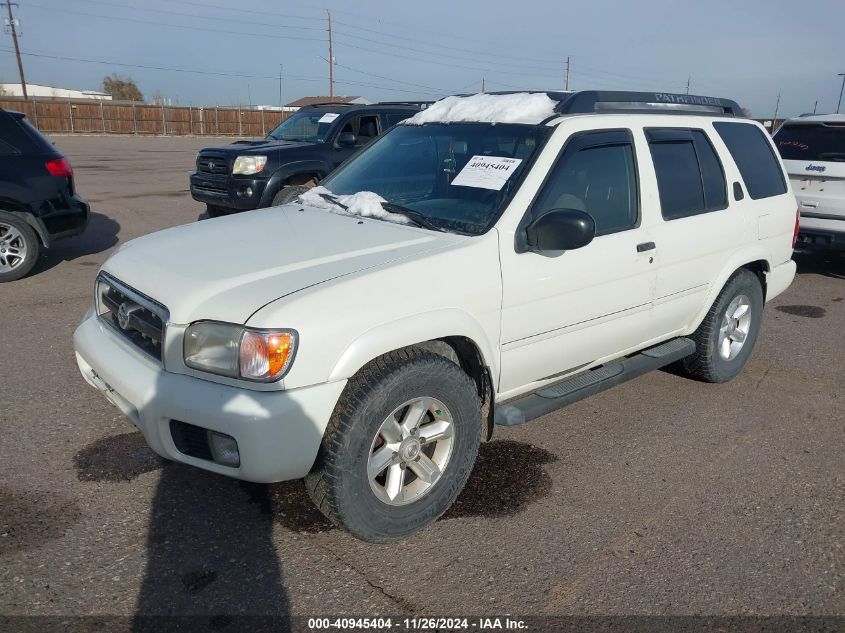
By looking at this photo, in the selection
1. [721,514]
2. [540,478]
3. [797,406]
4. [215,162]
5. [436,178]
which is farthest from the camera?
[215,162]

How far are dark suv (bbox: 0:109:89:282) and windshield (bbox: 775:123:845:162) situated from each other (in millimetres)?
8441

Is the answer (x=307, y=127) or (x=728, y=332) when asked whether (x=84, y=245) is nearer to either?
(x=307, y=127)

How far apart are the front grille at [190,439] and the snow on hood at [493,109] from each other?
93.2 inches

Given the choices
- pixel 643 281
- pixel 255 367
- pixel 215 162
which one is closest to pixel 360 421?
pixel 255 367

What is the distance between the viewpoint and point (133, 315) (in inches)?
125

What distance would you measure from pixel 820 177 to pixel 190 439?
25.8 feet

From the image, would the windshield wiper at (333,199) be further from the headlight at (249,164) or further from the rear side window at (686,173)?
the headlight at (249,164)

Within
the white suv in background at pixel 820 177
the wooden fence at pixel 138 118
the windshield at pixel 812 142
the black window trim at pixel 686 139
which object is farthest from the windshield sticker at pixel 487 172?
the wooden fence at pixel 138 118

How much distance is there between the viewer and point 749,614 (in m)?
2.73

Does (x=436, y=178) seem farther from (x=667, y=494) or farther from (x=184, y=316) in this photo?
(x=667, y=494)

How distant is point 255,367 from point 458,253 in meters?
1.06

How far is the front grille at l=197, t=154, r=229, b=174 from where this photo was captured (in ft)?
32.4

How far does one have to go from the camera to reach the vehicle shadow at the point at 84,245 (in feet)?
27.4

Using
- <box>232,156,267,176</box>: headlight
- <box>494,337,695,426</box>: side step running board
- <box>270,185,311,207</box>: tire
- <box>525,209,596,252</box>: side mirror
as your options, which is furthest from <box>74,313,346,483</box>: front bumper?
<box>232,156,267,176</box>: headlight
